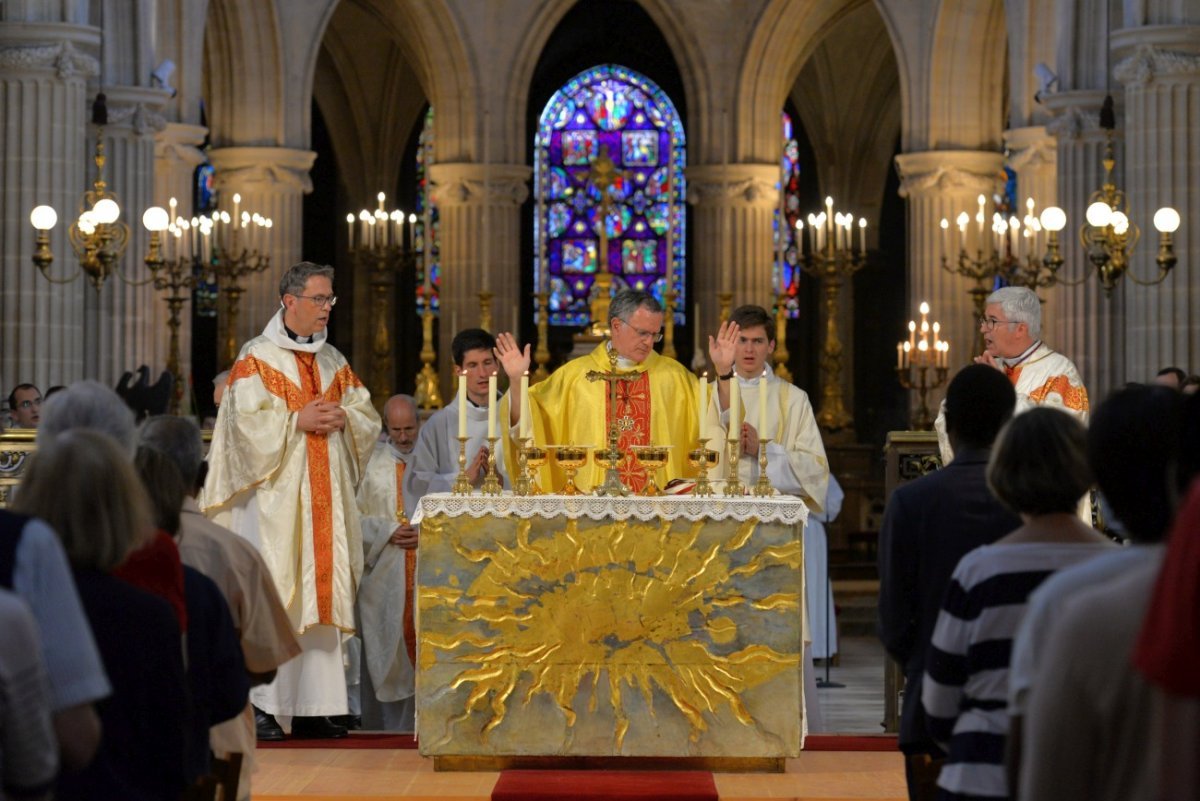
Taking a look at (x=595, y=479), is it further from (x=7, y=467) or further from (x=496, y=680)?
(x=7, y=467)

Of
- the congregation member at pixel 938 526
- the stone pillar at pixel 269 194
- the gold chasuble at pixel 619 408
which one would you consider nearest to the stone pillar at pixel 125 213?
the stone pillar at pixel 269 194

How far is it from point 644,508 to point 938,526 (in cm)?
239

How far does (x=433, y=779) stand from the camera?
7082mm

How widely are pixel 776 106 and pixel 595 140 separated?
189 inches

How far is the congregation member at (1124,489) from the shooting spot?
3.11 meters

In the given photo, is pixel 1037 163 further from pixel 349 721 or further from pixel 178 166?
pixel 349 721

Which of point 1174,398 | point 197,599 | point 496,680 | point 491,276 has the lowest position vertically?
point 496,680

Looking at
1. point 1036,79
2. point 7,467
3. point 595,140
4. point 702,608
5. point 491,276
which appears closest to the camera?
point 702,608

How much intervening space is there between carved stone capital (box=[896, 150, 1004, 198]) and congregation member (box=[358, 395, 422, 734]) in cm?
1341

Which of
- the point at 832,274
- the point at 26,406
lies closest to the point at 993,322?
the point at 26,406

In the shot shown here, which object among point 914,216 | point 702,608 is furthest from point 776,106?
point 702,608

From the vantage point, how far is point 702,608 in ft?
23.5

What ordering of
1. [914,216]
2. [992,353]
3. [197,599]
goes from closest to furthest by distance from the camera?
[197,599] < [992,353] < [914,216]

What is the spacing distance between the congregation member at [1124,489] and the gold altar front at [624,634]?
149 inches
